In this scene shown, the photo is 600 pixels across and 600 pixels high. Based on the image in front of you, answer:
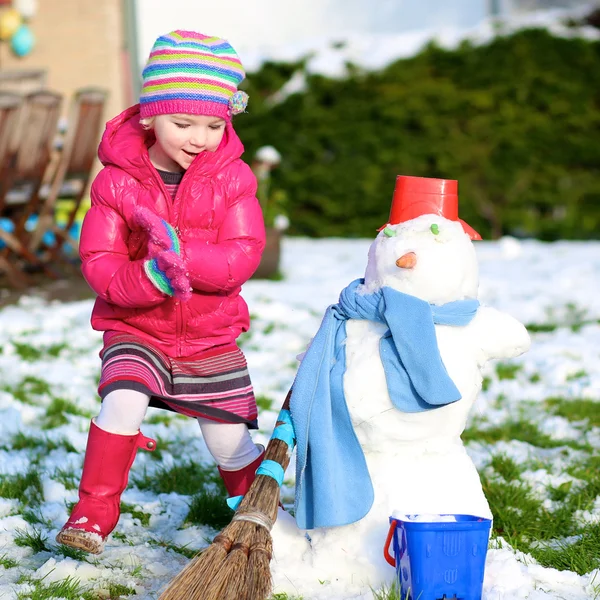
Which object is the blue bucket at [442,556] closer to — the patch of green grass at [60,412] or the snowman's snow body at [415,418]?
the snowman's snow body at [415,418]

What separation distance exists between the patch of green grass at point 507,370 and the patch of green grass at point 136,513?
2.39 meters

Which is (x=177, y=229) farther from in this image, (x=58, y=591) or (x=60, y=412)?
(x=60, y=412)

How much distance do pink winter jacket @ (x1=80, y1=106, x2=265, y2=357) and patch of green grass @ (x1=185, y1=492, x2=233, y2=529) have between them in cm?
57

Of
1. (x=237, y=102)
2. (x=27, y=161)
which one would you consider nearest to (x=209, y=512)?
(x=237, y=102)

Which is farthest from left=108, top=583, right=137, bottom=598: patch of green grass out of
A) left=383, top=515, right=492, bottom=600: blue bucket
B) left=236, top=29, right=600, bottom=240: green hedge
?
left=236, top=29, right=600, bottom=240: green hedge

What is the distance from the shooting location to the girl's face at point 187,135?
8.45 ft

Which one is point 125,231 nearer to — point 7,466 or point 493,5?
point 7,466

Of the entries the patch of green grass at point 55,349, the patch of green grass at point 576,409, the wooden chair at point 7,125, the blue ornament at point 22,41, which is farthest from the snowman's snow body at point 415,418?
the blue ornament at point 22,41

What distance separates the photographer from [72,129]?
7.66 m

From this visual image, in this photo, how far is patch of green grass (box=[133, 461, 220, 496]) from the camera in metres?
3.25

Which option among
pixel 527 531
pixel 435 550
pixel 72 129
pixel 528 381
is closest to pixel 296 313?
pixel 528 381

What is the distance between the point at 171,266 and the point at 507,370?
2.96 m

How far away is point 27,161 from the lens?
7.16 metres

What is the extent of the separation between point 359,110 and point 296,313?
4534mm
